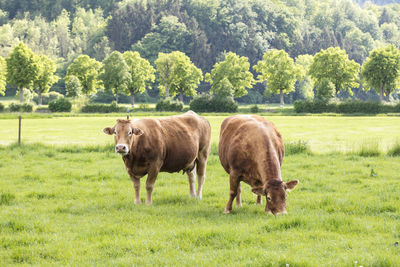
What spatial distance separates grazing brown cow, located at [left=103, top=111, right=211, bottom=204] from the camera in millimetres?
10039

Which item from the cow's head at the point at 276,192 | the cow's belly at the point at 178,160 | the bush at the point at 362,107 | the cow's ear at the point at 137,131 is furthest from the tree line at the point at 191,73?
the cow's head at the point at 276,192

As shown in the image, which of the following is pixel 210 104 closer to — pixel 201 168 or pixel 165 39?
pixel 201 168

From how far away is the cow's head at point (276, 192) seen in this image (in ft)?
28.2

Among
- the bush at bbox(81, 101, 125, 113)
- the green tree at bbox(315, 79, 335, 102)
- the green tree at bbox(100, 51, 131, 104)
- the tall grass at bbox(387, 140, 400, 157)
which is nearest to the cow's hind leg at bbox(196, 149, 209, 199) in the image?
the tall grass at bbox(387, 140, 400, 157)

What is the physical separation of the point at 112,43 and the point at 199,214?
167 metres

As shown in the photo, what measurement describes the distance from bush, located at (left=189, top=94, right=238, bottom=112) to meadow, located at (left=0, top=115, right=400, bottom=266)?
58888 millimetres

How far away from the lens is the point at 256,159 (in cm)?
922

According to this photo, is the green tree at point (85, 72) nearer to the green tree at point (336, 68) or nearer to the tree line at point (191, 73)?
the tree line at point (191, 73)

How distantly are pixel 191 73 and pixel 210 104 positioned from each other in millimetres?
36293

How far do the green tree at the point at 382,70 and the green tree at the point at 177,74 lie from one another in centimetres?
4017

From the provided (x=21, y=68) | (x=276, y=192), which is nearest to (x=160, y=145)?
(x=276, y=192)

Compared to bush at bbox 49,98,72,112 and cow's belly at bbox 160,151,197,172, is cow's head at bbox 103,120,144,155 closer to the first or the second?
cow's belly at bbox 160,151,197,172

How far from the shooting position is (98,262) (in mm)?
6770

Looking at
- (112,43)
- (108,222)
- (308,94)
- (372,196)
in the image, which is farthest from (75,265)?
(112,43)
